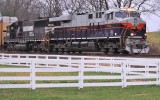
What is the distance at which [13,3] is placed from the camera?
9050 centimetres

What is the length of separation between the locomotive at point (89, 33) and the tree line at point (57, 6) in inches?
563

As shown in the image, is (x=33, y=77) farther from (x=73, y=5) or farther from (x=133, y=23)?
(x=73, y=5)

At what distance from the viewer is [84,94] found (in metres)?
13.0

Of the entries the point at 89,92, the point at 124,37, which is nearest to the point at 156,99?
the point at 89,92

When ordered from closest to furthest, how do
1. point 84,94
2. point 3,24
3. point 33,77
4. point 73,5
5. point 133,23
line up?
point 84,94, point 33,77, point 133,23, point 3,24, point 73,5

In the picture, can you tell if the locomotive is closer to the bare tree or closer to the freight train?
the freight train

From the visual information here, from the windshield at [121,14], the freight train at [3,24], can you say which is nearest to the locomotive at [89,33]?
the windshield at [121,14]

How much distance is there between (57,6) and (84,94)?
51.3 meters

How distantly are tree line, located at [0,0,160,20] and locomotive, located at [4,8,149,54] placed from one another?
563 inches

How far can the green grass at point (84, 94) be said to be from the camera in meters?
11.9

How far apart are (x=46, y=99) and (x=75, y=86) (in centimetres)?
276

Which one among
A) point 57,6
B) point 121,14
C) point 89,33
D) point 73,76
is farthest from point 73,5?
point 73,76

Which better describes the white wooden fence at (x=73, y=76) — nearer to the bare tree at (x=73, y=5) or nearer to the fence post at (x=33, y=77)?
the fence post at (x=33, y=77)

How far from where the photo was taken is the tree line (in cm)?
5297
